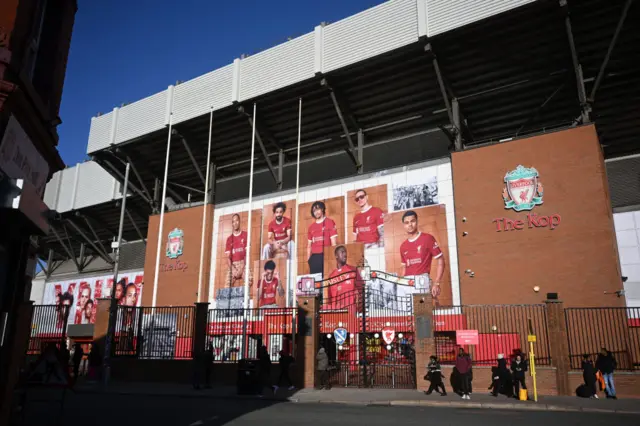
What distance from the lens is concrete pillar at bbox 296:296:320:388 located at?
63.9 feet

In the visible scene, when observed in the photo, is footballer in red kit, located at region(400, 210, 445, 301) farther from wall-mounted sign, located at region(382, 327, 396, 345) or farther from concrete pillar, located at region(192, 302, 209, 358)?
concrete pillar, located at region(192, 302, 209, 358)

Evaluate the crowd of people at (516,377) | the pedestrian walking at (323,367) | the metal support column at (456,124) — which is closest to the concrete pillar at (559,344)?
the crowd of people at (516,377)

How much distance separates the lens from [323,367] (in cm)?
1903

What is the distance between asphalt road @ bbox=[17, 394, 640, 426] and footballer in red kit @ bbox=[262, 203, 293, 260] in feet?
59.8

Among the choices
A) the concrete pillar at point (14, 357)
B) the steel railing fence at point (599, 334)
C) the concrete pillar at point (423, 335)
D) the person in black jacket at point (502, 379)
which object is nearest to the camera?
the concrete pillar at point (14, 357)

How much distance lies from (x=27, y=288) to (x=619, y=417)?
44.3ft

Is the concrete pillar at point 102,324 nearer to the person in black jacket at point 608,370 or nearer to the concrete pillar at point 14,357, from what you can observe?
the concrete pillar at point 14,357

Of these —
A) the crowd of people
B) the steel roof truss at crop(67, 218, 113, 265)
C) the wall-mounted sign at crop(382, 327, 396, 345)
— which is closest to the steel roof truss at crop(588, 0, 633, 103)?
the crowd of people

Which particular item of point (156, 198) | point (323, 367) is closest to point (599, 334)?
point (323, 367)

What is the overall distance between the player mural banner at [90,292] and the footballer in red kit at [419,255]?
2731 cm

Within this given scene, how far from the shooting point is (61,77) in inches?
425

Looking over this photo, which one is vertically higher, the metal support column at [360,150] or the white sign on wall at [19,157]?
the metal support column at [360,150]

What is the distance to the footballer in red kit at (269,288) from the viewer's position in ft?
104

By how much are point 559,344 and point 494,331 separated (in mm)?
3614
